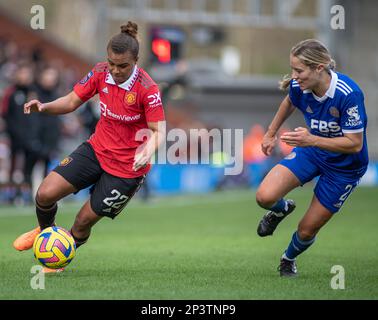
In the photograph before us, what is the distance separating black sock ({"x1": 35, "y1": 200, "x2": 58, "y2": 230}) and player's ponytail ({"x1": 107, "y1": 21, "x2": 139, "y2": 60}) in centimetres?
162

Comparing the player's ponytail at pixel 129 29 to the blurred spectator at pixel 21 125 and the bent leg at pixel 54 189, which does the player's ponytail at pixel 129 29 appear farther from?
the blurred spectator at pixel 21 125

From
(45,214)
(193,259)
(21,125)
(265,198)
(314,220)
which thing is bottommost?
(193,259)

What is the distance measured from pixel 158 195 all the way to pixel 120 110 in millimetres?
14313

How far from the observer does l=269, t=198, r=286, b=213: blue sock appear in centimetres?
836

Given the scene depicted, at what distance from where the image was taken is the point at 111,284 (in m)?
7.58

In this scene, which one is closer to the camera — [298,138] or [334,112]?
[298,138]

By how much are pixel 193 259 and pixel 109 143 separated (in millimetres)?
2089

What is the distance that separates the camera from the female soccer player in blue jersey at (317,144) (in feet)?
25.1

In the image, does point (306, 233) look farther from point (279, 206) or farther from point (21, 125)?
point (21, 125)

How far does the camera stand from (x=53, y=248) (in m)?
7.84

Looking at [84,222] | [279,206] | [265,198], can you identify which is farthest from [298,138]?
[84,222]

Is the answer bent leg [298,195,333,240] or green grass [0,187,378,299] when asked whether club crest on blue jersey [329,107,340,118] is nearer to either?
bent leg [298,195,333,240]
